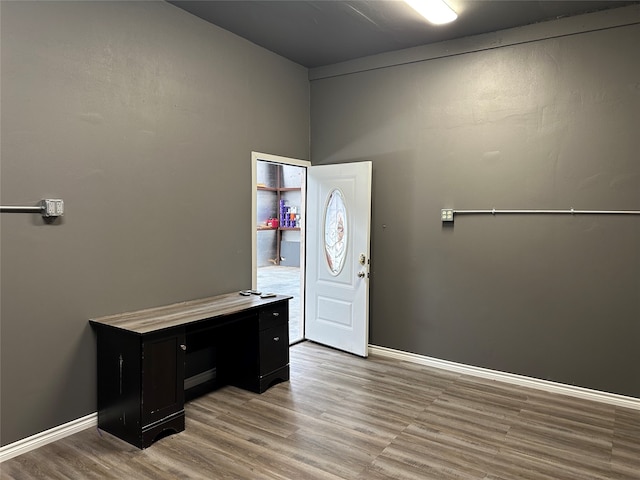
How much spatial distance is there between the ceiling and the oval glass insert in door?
146 centimetres

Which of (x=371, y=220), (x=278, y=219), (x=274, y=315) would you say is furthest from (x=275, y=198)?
(x=274, y=315)

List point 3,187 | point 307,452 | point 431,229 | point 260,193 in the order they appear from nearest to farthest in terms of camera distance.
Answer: point 3,187, point 307,452, point 431,229, point 260,193

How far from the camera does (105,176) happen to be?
9.84ft

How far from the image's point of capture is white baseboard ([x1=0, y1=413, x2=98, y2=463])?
2.56 meters

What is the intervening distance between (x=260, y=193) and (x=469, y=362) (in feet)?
25.5

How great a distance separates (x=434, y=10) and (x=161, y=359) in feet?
10.2

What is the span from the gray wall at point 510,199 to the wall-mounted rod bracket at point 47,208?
2.80 meters

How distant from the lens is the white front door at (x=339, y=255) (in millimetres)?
4402

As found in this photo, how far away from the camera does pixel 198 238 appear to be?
12.0 ft

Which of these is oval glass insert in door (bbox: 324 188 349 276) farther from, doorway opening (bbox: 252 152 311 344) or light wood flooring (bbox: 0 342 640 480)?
doorway opening (bbox: 252 152 311 344)

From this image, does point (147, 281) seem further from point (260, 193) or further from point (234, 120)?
point (260, 193)

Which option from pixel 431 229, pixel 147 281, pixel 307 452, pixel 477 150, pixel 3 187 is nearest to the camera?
pixel 3 187

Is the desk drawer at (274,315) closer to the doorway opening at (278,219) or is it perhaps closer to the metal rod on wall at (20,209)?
the metal rod on wall at (20,209)

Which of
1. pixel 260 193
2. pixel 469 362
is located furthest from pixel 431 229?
pixel 260 193
